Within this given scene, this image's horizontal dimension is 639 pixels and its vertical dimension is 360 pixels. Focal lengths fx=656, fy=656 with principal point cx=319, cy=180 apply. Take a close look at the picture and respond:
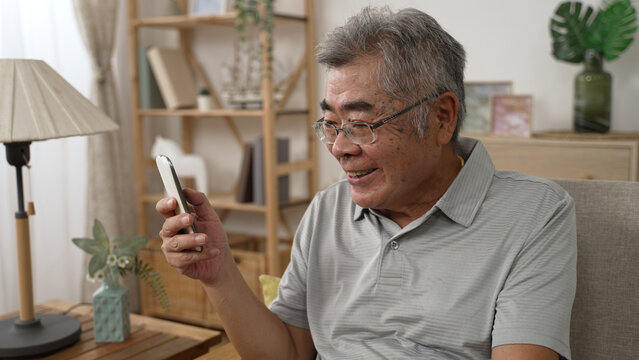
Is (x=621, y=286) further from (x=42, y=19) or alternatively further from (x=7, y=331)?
(x=42, y=19)

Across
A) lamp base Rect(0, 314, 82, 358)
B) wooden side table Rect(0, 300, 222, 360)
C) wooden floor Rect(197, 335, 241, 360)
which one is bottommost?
wooden side table Rect(0, 300, 222, 360)

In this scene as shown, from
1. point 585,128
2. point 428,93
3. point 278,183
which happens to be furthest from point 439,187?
point 278,183

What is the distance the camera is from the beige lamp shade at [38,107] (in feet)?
4.82

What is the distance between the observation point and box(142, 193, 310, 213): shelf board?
3139 millimetres

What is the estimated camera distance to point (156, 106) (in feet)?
11.1

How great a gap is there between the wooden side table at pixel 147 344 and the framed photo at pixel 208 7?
5.87 feet

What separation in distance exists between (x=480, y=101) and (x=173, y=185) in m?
1.93

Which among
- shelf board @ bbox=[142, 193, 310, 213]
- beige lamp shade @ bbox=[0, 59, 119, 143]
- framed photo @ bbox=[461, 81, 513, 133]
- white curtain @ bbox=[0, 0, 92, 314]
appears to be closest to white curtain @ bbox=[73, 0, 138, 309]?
white curtain @ bbox=[0, 0, 92, 314]

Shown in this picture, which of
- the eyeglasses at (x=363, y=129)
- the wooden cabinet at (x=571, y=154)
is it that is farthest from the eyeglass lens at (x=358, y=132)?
the wooden cabinet at (x=571, y=154)

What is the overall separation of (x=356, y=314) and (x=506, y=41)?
74.1 inches

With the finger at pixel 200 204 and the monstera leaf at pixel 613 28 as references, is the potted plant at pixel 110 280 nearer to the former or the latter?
the finger at pixel 200 204

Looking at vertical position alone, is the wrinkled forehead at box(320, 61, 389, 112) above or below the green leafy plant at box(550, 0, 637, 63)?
below

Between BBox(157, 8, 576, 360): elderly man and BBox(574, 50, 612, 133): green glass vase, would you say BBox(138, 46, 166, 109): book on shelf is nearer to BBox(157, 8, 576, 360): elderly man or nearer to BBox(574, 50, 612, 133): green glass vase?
BBox(574, 50, 612, 133): green glass vase

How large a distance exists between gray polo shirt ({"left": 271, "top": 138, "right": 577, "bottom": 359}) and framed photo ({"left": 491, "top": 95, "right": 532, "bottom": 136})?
4.32 ft
